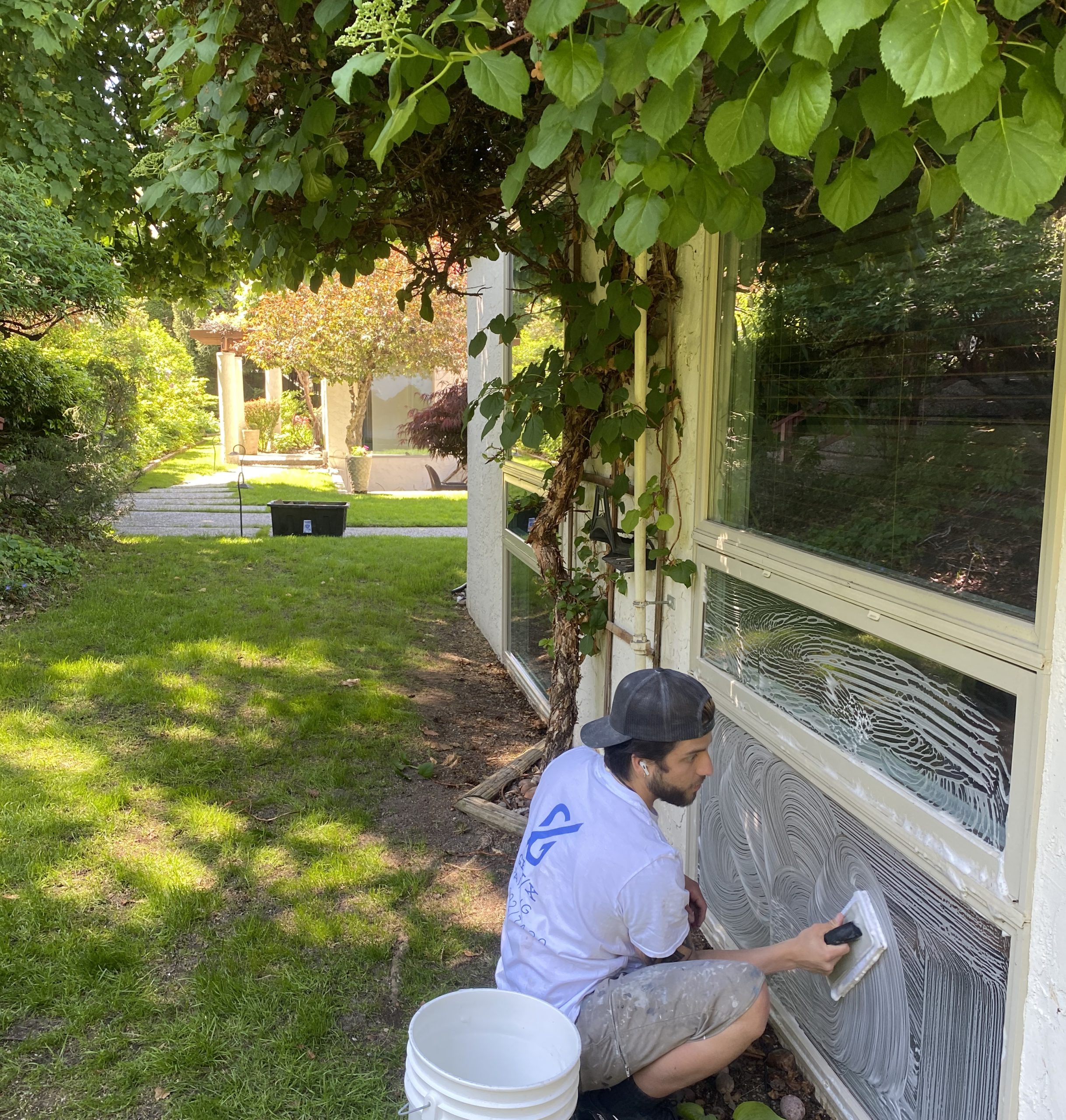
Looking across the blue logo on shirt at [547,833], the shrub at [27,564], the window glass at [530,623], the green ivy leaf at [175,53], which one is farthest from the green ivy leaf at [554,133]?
the shrub at [27,564]

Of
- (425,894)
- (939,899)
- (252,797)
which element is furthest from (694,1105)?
(252,797)

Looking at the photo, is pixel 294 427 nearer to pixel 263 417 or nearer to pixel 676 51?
pixel 263 417

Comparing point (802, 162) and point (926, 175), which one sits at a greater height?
point (802, 162)

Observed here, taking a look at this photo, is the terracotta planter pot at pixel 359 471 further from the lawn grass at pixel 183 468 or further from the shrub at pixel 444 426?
the shrub at pixel 444 426

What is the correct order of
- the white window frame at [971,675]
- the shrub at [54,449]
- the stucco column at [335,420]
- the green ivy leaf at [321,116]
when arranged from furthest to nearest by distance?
the stucco column at [335,420]
the shrub at [54,449]
the green ivy leaf at [321,116]
the white window frame at [971,675]

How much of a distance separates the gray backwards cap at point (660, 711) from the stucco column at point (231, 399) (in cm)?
2431

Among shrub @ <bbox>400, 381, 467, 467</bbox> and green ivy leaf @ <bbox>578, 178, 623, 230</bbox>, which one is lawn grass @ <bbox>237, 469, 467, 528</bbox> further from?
green ivy leaf @ <bbox>578, 178, 623, 230</bbox>

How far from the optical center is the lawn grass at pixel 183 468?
1938 centimetres

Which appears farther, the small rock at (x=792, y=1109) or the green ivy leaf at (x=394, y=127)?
the small rock at (x=792, y=1109)

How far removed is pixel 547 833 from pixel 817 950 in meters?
0.69

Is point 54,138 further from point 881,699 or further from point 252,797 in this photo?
point 881,699

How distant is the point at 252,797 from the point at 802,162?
3.66 m

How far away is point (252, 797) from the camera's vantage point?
183 inches

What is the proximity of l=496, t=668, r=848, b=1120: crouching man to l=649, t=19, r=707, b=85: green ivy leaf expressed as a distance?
1.45m
